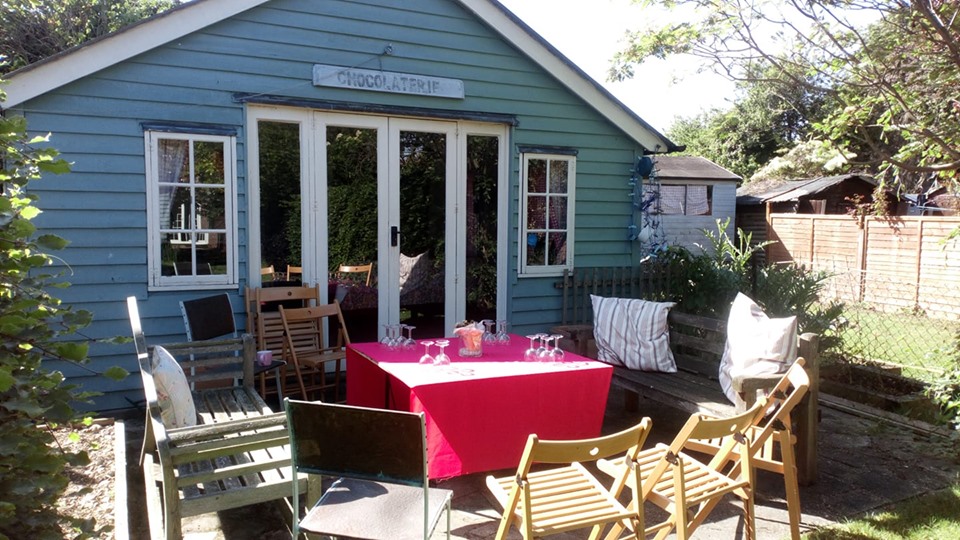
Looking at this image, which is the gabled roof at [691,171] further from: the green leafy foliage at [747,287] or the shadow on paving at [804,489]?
the shadow on paving at [804,489]

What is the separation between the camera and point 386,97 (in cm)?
643

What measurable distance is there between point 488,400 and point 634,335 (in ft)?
5.89

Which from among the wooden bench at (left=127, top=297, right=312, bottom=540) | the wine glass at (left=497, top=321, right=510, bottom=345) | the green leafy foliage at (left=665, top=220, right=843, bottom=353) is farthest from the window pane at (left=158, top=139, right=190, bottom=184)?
the green leafy foliage at (left=665, top=220, right=843, bottom=353)

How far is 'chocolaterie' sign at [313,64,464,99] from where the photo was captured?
6141 millimetres

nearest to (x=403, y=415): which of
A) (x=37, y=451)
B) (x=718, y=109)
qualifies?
(x=37, y=451)

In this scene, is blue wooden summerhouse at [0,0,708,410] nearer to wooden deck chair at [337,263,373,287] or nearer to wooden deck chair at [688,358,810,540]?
wooden deck chair at [337,263,373,287]

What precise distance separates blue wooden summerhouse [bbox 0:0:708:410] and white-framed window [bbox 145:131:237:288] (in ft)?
0.04

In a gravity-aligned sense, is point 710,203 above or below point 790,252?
above

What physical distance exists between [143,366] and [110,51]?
3068 millimetres

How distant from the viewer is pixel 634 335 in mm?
5246

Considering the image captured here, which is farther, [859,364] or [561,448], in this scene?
[859,364]

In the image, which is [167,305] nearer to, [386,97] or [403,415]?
[386,97]

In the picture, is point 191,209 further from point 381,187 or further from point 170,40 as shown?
point 381,187

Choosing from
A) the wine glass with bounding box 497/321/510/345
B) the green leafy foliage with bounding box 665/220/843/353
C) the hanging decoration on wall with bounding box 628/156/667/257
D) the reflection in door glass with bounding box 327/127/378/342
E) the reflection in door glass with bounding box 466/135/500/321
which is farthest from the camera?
the hanging decoration on wall with bounding box 628/156/667/257
